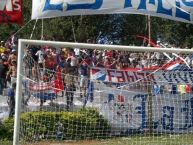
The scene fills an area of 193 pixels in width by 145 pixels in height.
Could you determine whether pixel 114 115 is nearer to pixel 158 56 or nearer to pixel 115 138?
pixel 115 138

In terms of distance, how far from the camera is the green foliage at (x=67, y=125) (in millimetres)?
8992

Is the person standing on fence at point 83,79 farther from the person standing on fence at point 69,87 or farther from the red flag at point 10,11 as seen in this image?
the red flag at point 10,11

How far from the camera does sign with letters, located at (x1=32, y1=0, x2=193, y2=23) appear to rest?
29.0 feet

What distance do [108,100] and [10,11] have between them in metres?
3.26

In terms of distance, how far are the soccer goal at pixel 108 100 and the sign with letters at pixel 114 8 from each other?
645 mm

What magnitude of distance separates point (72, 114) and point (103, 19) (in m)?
35.9

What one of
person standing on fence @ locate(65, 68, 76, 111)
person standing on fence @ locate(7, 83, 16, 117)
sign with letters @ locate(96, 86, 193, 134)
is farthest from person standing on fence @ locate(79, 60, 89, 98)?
person standing on fence @ locate(7, 83, 16, 117)

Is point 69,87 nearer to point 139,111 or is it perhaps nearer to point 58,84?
point 58,84

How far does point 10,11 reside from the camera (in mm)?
10930

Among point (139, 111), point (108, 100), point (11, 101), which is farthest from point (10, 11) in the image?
point (139, 111)

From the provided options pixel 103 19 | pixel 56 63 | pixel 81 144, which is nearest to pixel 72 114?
pixel 81 144

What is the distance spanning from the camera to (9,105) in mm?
11906

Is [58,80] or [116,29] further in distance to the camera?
[116,29]

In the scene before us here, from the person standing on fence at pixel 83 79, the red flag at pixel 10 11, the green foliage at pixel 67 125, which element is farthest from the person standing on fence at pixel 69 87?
the red flag at pixel 10 11
